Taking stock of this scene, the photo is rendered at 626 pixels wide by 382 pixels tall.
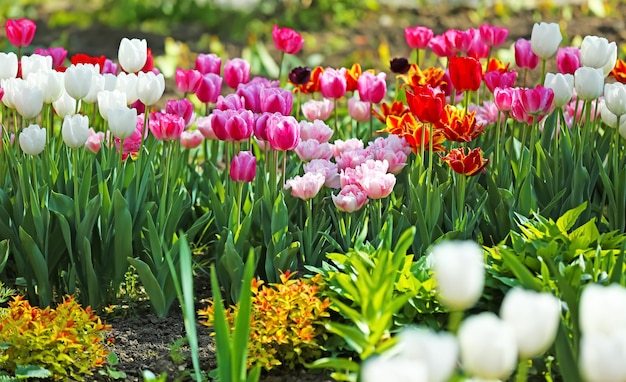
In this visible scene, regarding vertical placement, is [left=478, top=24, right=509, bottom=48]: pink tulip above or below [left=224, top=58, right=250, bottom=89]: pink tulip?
above

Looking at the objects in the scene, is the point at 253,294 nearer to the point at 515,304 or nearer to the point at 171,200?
the point at 171,200

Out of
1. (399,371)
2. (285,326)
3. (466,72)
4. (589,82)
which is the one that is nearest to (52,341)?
(285,326)

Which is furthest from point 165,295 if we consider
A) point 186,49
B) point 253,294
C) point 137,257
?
point 186,49

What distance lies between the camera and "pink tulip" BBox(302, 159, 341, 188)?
296cm

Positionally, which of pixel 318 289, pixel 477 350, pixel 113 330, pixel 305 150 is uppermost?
pixel 477 350

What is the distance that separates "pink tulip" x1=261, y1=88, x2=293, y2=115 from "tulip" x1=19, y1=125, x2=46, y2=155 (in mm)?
720

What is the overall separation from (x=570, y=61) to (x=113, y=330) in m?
1.90

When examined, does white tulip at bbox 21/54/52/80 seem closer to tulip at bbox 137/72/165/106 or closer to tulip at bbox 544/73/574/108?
tulip at bbox 137/72/165/106

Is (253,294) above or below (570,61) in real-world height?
below

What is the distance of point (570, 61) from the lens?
3453 mm

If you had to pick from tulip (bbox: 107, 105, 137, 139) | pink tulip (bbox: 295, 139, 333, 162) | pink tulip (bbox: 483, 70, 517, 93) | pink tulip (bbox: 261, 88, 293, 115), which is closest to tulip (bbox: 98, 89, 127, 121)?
tulip (bbox: 107, 105, 137, 139)

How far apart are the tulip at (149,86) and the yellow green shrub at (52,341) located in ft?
2.46

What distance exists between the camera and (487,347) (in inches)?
54.9

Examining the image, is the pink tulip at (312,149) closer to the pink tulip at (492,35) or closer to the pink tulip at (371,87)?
the pink tulip at (371,87)
